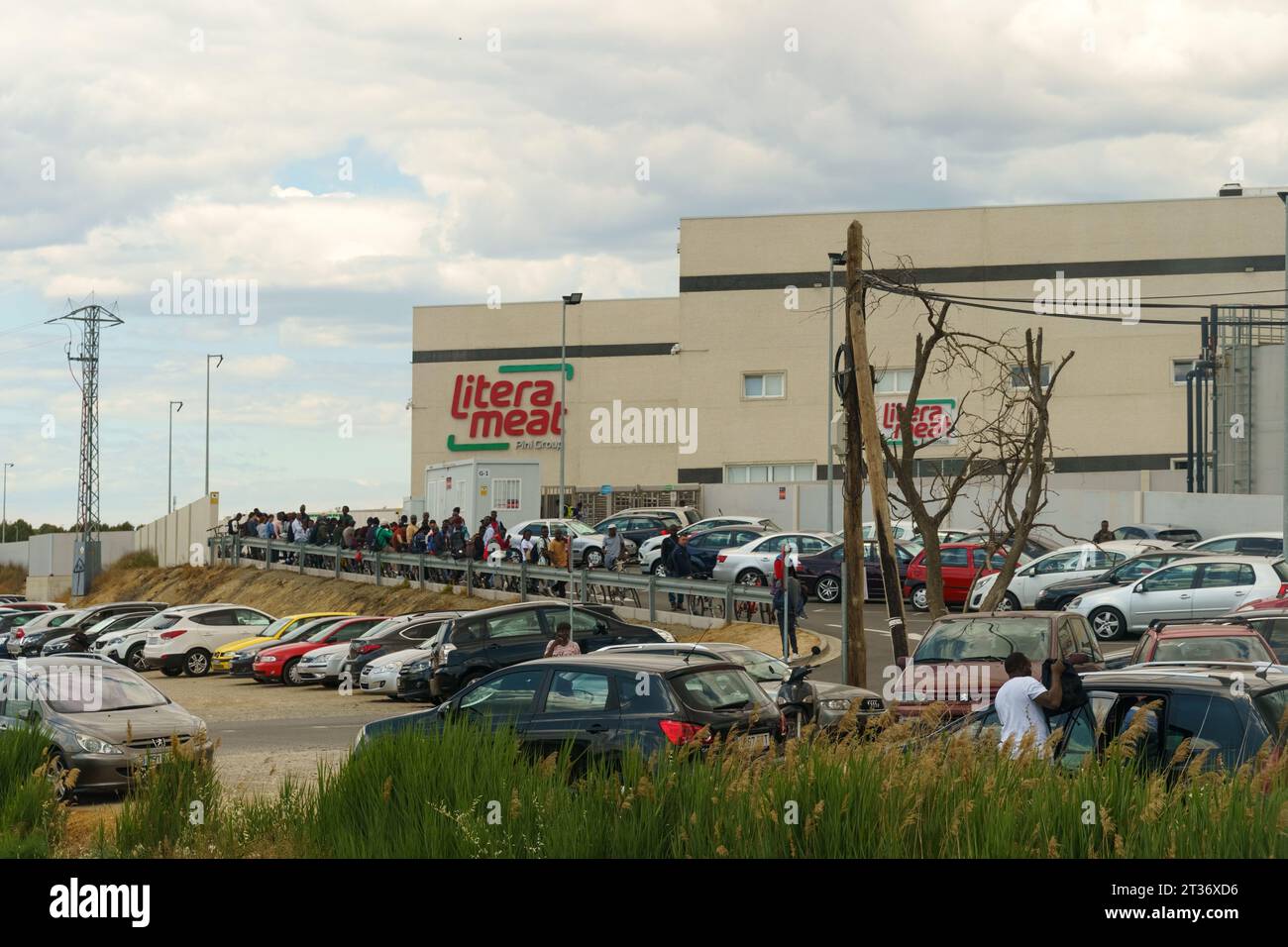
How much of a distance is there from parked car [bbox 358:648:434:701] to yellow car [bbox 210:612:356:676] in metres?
6.45

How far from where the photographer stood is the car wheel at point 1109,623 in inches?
1057

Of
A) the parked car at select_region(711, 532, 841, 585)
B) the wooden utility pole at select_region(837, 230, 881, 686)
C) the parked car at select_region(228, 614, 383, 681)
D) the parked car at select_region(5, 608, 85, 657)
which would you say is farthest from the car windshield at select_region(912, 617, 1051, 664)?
the parked car at select_region(5, 608, 85, 657)

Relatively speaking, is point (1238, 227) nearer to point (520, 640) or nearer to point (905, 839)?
point (520, 640)

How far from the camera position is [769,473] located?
209 ft

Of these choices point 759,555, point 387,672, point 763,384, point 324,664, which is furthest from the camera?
point 763,384

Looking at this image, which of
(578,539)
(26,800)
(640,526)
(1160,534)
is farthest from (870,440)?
(640,526)

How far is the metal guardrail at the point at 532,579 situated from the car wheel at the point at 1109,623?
6.47 m

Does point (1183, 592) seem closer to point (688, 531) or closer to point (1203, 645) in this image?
point (1203, 645)

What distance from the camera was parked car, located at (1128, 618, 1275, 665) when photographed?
14.6m

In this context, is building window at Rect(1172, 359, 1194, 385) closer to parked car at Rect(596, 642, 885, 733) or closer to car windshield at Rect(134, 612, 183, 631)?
car windshield at Rect(134, 612, 183, 631)

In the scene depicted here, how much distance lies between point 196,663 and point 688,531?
13.9 meters

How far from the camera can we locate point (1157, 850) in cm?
700

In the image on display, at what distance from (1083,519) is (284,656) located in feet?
102
